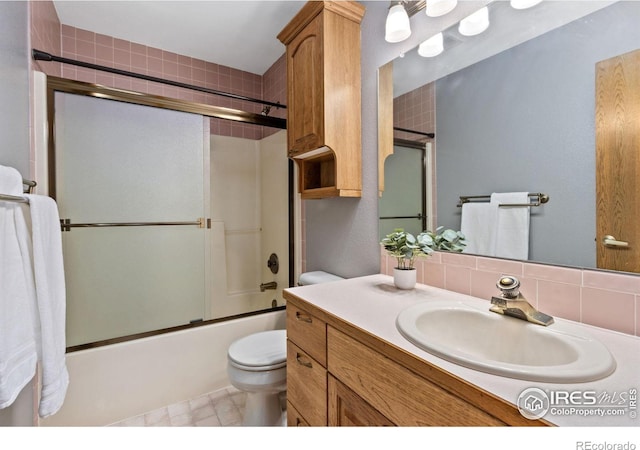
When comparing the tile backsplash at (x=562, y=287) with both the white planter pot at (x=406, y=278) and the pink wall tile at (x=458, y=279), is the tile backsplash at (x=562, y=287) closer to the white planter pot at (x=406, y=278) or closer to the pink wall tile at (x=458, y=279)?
the pink wall tile at (x=458, y=279)

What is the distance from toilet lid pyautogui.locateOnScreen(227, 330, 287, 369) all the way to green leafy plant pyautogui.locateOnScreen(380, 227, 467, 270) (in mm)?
769

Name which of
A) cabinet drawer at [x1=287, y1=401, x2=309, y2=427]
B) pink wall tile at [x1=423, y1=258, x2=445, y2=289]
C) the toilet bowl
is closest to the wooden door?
pink wall tile at [x1=423, y1=258, x2=445, y2=289]

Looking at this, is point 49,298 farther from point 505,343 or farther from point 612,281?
point 612,281

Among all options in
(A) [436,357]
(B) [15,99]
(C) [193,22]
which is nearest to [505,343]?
(A) [436,357]

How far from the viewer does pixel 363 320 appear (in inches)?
33.8

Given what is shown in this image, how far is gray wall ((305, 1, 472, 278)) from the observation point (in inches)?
54.2

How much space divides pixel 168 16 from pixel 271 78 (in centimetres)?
93

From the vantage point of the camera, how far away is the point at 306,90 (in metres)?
1.52

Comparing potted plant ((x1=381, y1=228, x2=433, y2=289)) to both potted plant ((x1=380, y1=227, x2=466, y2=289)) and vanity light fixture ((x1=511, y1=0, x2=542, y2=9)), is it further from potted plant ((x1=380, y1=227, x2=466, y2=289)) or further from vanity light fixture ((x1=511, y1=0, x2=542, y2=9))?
vanity light fixture ((x1=511, y1=0, x2=542, y2=9))

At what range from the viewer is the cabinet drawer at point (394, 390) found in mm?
571

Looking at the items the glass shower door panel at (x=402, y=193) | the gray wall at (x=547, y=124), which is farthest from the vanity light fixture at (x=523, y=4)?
the glass shower door panel at (x=402, y=193)

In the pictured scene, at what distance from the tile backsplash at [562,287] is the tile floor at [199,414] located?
4.56 feet

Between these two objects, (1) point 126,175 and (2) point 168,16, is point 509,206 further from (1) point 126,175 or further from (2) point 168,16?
(2) point 168,16
